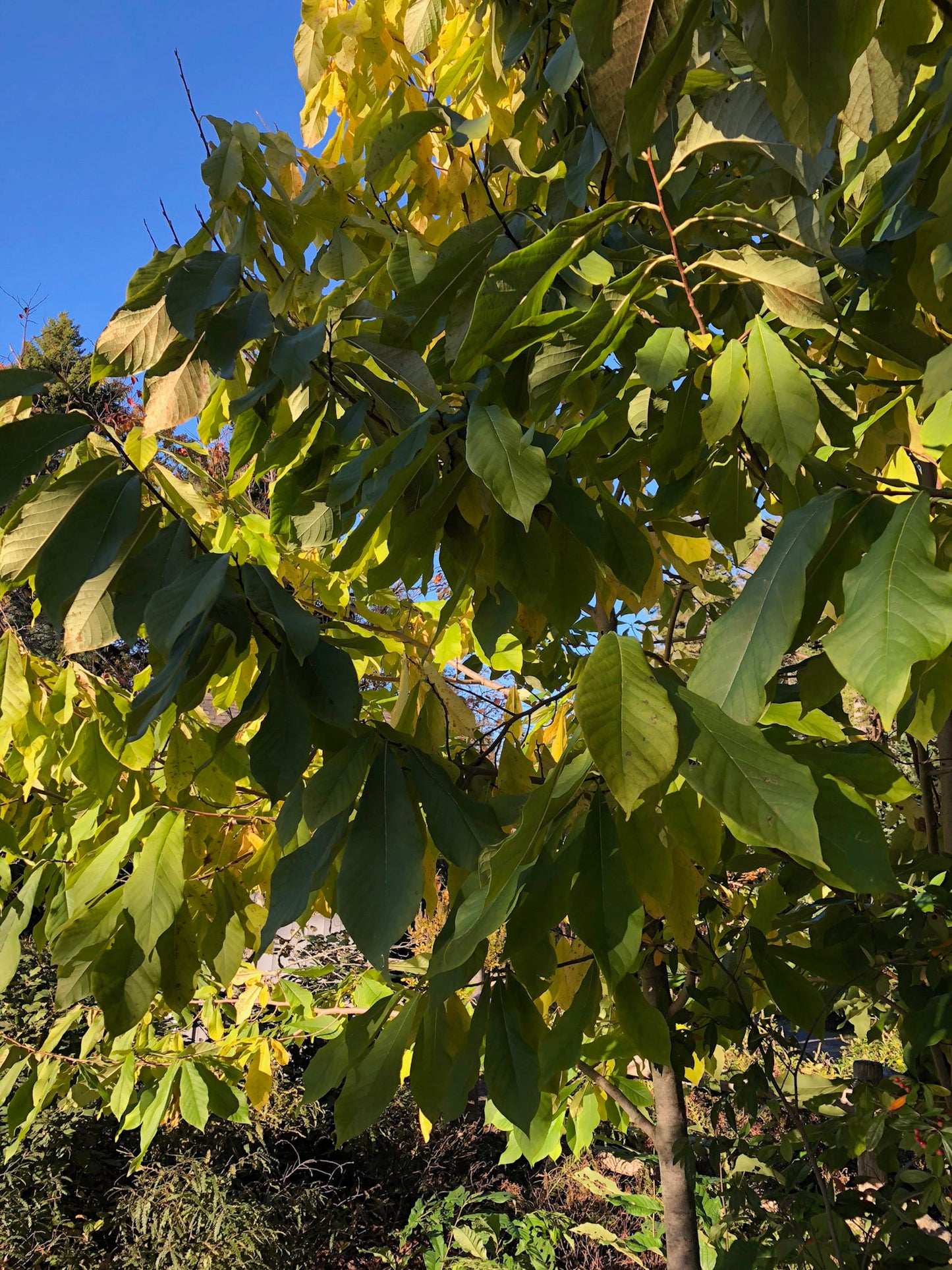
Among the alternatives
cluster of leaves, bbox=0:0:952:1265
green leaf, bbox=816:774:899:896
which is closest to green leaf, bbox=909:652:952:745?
cluster of leaves, bbox=0:0:952:1265

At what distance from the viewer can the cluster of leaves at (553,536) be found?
506mm

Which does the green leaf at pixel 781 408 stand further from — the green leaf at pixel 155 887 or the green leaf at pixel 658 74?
the green leaf at pixel 155 887

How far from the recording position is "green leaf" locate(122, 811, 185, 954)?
86 cm

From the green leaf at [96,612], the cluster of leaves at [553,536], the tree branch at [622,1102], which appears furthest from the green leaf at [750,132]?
the tree branch at [622,1102]

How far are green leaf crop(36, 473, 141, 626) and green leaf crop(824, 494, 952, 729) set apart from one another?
58 cm

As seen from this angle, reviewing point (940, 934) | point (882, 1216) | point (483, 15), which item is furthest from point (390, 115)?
point (882, 1216)

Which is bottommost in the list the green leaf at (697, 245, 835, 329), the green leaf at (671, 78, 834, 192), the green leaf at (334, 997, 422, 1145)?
the green leaf at (334, 997, 422, 1145)

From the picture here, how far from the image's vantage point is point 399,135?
3.00 feet

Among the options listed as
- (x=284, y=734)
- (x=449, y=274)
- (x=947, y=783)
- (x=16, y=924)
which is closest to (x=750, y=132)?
(x=449, y=274)

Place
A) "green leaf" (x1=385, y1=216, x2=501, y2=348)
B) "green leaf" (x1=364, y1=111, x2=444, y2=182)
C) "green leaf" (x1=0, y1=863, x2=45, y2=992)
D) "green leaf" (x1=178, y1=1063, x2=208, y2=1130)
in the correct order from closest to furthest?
"green leaf" (x1=385, y1=216, x2=501, y2=348)
"green leaf" (x1=364, y1=111, x2=444, y2=182)
"green leaf" (x1=0, y1=863, x2=45, y2=992)
"green leaf" (x1=178, y1=1063, x2=208, y2=1130)

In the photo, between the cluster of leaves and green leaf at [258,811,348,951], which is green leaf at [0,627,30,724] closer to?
the cluster of leaves

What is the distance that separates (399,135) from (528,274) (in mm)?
398

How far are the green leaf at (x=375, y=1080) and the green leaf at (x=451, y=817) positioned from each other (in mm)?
192

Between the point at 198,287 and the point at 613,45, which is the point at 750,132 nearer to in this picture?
the point at 613,45
